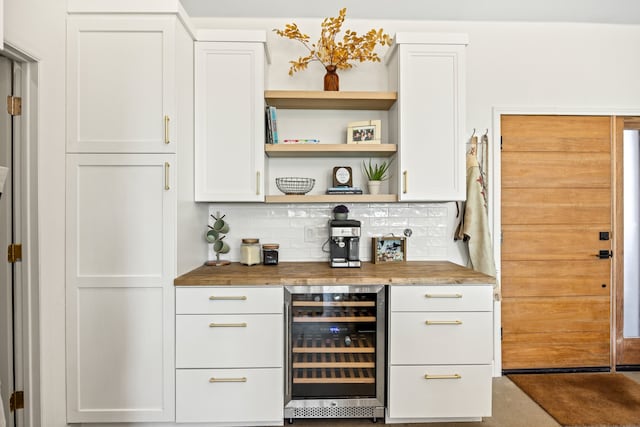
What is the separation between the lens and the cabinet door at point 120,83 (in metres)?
1.97

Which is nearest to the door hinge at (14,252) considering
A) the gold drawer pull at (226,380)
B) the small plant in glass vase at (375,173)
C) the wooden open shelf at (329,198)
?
the gold drawer pull at (226,380)

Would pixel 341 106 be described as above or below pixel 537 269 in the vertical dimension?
above

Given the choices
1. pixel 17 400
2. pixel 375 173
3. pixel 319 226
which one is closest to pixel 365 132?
pixel 375 173

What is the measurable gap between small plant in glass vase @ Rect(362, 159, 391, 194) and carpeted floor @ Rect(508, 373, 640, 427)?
1815mm

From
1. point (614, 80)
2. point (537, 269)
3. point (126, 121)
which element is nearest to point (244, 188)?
point (126, 121)

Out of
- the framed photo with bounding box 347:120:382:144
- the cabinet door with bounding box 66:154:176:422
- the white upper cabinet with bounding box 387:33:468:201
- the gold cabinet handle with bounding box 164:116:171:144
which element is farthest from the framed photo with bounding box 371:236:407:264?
the gold cabinet handle with bounding box 164:116:171:144

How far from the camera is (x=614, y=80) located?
9.25ft

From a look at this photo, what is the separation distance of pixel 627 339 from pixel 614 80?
209 cm

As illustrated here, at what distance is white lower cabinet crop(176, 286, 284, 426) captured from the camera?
1.98 meters

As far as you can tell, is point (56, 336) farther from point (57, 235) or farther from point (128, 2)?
point (128, 2)

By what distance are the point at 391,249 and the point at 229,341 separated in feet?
4.27

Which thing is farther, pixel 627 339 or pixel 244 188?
pixel 627 339

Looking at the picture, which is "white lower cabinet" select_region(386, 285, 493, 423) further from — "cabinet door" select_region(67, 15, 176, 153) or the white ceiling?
the white ceiling

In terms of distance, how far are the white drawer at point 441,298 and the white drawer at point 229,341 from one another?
0.71 m
